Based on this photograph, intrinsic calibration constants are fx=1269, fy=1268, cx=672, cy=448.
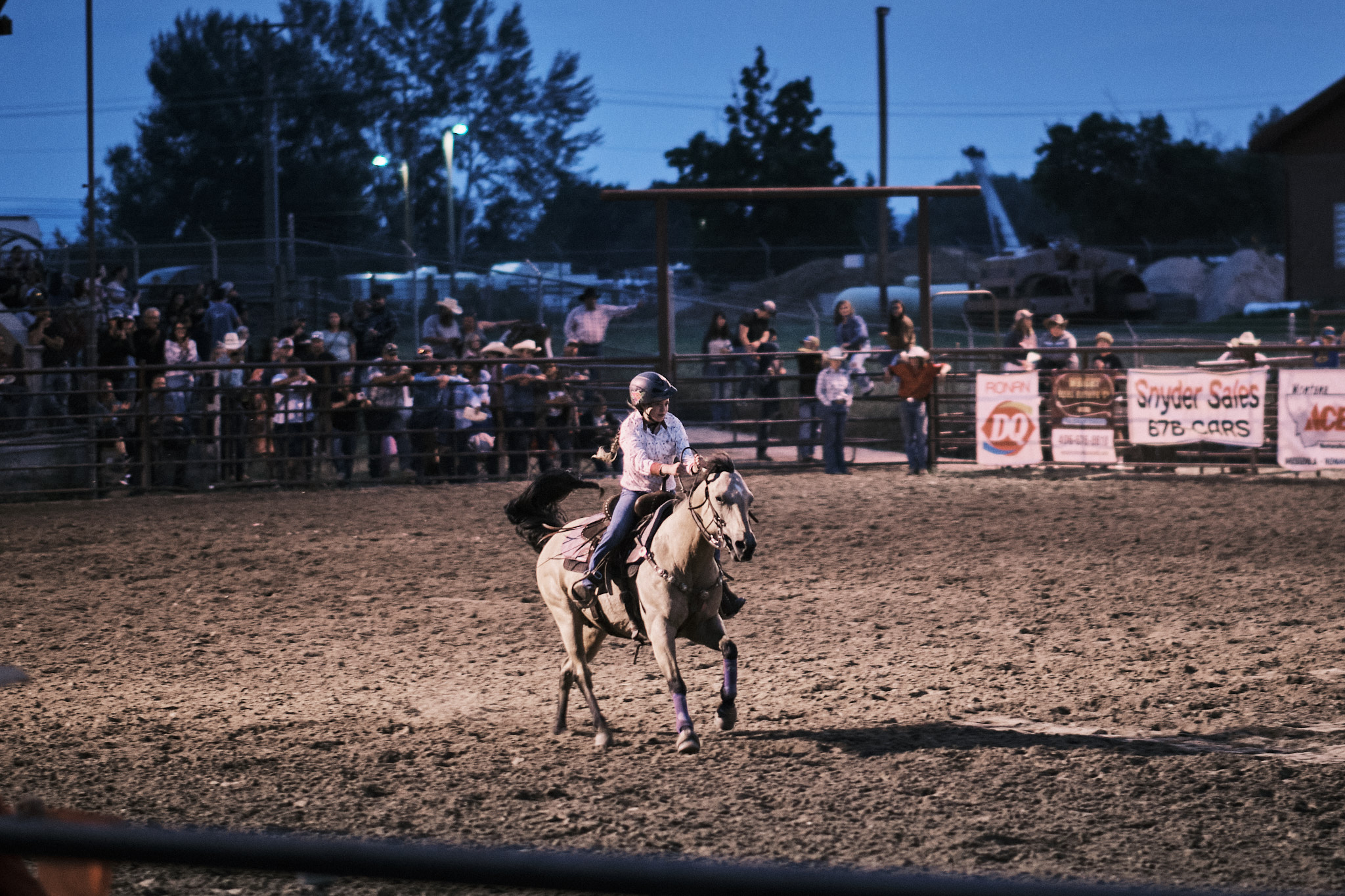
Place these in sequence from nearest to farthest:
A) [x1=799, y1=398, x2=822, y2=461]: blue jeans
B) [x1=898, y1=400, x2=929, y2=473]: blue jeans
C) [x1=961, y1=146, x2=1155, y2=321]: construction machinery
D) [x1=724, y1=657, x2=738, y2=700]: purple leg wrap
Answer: [x1=724, y1=657, x2=738, y2=700]: purple leg wrap, [x1=898, y1=400, x2=929, y2=473]: blue jeans, [x1=799, y1=398, x2=822, y2=461]: blue jeans, [x1=961, y1=146, x2=1155, y2=321]: construction machinery

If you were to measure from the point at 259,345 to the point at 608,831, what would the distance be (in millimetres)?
17633

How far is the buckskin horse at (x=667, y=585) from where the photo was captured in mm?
5492

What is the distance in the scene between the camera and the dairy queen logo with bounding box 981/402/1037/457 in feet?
52.3

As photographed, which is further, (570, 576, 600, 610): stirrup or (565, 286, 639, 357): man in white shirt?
(565, 286, 639, 357): man in white shirt

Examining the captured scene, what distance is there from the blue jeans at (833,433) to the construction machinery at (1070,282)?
2403 centimetres

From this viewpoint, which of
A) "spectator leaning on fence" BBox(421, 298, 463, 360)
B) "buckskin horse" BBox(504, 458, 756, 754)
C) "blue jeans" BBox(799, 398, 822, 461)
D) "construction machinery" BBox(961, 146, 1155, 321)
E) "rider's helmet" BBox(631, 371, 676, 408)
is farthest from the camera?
"construction machinery" BBox(961, 146, 1155, 321)

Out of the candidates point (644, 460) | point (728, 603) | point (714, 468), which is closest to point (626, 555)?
point (644, 460)

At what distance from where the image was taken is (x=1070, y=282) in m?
39.6

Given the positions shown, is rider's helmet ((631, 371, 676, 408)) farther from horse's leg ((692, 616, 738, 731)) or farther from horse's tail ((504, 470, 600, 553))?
horse's leg ((692, 616, 738, 731))

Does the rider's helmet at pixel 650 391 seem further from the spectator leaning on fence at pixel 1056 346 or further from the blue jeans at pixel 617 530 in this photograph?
the spectator leaning on fence at pixel 1056 346

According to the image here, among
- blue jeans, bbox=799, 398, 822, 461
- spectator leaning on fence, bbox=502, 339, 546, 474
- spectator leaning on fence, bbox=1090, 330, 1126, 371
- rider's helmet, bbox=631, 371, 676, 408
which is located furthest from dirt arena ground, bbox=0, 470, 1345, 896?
blue jeans, bbox=799, 398, 822, 461

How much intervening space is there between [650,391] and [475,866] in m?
4.66

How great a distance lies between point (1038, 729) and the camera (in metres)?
5.87

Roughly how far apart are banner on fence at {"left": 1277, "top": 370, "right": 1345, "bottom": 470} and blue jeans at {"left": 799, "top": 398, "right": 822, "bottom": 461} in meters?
5.52
